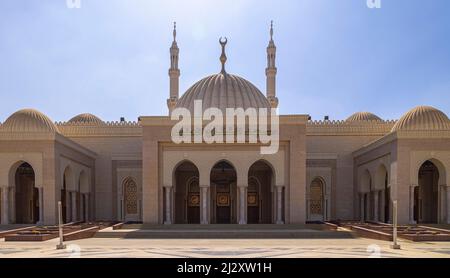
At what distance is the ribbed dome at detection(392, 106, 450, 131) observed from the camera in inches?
834

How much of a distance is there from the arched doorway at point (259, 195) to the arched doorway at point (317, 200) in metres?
2.16

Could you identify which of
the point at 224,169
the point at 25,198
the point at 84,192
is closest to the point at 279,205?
the point at 224,169

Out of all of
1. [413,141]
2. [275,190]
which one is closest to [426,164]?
[413,141]

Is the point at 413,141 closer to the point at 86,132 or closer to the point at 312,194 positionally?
the point at 312,194

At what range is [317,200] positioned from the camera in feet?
81.7

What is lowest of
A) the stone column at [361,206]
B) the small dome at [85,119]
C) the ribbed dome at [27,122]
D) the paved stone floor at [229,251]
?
the stone column at [361,206]

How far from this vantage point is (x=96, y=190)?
84.0 ft

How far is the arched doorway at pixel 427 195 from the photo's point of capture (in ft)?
73.9

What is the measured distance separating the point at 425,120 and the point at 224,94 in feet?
29.3

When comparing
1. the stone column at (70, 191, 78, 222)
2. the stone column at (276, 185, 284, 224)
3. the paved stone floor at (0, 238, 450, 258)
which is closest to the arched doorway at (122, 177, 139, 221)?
the stone column at (70, 191, 78, 222)

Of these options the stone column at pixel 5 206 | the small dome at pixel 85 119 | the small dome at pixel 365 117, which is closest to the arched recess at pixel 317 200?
the small dome at pixel 365 117

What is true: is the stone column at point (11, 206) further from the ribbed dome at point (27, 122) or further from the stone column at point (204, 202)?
the stone column at point (204, 202)

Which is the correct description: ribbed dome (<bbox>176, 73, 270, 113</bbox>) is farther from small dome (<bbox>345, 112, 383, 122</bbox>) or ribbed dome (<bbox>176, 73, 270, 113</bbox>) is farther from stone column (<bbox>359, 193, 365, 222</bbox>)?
small dome (<bbox>345, 112, 383, 122</bbox>)

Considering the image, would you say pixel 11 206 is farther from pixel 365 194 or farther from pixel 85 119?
pixel 365 194
